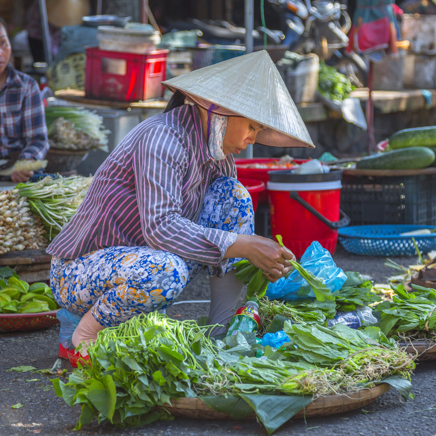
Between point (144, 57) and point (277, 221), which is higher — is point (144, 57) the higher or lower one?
the higher one

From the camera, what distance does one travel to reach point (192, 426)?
1.93 meters

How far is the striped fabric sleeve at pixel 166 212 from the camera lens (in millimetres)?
2137

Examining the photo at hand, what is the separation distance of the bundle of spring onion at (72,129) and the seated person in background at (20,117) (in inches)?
12.5

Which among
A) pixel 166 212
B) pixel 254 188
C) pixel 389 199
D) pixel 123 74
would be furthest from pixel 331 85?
pixel 166 212

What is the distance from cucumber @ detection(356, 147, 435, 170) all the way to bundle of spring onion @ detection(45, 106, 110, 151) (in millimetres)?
2041

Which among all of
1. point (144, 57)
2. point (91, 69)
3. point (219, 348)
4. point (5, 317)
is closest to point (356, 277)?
point (219, 348)

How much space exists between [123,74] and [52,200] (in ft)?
7.70

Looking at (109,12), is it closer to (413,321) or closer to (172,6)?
(172,6)

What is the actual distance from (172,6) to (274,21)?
5.65ft

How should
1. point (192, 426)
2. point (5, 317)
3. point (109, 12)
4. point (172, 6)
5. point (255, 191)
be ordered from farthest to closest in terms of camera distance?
1. point (172, 6)
2. point (109, 12)
3. point (255, 191)
4. point (5, 317)
5. point (192, 426)

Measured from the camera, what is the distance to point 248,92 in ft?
7.48

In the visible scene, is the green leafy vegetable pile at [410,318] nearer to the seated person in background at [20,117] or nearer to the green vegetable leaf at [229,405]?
the green vegetable leaf at [229,405]

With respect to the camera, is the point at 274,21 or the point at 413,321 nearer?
the point at 413,321

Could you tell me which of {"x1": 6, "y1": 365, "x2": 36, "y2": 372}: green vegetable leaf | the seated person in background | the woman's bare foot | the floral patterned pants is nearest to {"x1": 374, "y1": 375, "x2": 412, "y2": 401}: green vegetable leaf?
the floral patterned pants
